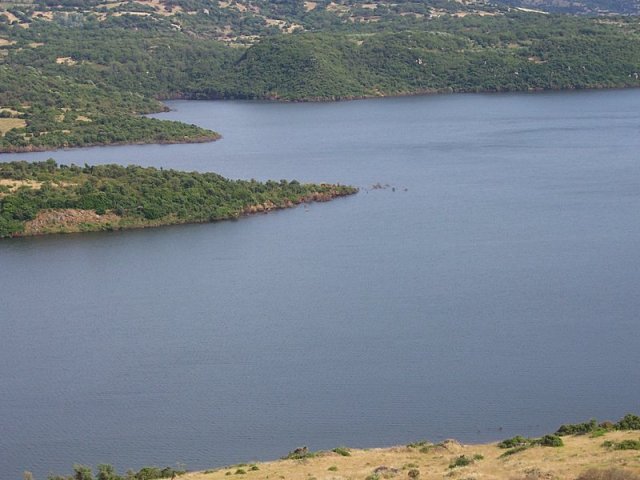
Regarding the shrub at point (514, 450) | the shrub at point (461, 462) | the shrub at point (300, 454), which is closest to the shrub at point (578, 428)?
the shrub at point (514, 450)

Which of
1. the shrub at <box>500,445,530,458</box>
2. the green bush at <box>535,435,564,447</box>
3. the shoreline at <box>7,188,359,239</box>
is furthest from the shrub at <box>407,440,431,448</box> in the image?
the shoreline at <box>7,188,359,239</box>

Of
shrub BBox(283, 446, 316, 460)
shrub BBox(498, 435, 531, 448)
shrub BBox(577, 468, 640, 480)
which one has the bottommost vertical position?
shrub BBox(283, 446, 316, 460)

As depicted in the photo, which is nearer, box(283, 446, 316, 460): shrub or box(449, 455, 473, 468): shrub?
box(449, 455, 473, 468): shrub

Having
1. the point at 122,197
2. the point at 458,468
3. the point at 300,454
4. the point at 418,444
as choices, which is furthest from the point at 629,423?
the point at 122,197

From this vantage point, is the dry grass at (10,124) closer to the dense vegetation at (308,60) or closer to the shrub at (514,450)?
the dense vegetation at (308,60)

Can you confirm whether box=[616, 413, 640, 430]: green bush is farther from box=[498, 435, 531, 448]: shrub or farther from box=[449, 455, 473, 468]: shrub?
box=[449, 455, 473, 468]: shrub

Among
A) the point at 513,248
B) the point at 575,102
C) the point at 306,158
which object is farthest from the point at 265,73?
the point at 513,248

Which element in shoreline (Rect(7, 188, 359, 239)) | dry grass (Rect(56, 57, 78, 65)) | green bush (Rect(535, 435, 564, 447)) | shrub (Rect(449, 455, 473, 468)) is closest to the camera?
shrub (Rect(449, 455, 473, 468))

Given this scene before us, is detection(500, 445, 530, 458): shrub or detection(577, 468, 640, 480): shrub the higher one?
detection(577, 468, 640, 480): shrub

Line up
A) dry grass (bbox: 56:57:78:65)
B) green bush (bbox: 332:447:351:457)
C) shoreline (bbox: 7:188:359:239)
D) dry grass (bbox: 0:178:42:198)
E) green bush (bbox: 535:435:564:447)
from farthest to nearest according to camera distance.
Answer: dry grass (bbox: 56:57:78:65) → dry grass (bbox: 0:178:42:198) → shoreline (bbox: 7:188:359:239) → green bush (bbox: 332:447:351:457) → green bush (bbox: 535:435:564:447)
